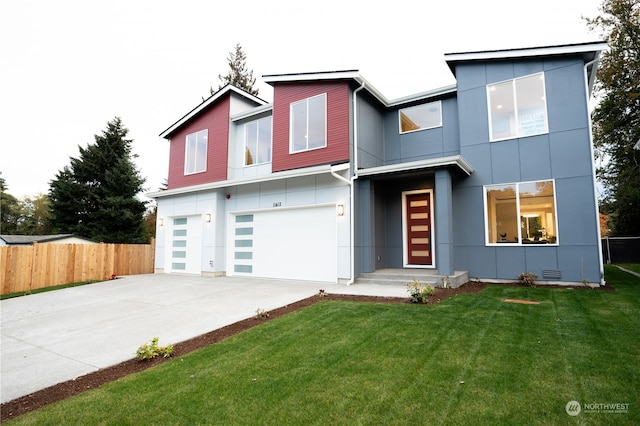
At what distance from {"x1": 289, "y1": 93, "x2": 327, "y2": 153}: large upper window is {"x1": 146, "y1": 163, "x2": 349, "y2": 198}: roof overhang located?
885mm

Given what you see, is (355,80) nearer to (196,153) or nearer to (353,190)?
(353,190)

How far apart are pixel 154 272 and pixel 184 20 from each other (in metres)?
11.5

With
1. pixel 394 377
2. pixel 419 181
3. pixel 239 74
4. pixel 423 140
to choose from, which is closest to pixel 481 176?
pixel 419 181

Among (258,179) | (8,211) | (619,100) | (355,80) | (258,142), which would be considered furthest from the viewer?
(8,211)

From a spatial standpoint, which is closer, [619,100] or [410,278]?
[410,278]

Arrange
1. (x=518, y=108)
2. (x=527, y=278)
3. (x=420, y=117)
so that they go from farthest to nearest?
A: (x=420, y=117) < (x=518, y=108) < (x=527, y=278)

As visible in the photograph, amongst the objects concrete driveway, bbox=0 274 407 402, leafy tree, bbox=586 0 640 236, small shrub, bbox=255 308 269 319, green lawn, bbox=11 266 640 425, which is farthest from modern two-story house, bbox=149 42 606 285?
leafy tree, bbox=586 0 640 236

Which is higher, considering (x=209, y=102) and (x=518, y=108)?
(x=209, y=102)

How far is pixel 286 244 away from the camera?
34.1 feet

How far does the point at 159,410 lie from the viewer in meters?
2.79

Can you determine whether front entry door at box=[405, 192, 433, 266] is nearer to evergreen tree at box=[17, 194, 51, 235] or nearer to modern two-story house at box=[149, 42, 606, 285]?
modern two-story house at box=[149, 42, 606, 285]

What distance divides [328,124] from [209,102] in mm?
6018

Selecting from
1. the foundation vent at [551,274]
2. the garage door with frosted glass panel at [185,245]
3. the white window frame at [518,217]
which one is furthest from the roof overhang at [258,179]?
the foundation vent at [551,274]

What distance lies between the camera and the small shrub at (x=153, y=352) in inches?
161
